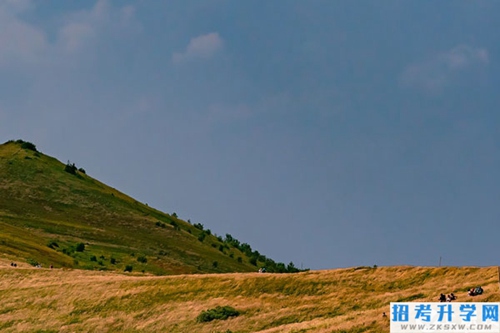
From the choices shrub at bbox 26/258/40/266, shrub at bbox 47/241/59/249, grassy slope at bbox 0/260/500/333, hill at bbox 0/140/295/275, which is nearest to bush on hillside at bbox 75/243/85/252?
hill at bbox 0/140/295/275

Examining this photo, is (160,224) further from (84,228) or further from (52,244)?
(52,244)

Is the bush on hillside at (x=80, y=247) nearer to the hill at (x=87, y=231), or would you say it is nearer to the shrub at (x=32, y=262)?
the hill at (x=87, y=231)

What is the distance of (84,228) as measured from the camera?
154 meters

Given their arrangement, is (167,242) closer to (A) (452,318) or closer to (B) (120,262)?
(B) (120,262)

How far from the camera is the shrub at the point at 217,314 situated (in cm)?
6209

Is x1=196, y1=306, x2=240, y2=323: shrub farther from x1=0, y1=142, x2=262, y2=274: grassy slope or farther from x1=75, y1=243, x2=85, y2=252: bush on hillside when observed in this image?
x1=75, y1=243, x2=85, y2=252: bush on hillside

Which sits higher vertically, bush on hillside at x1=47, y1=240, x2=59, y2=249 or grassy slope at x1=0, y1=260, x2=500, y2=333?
bush on hillside at x1=47, y1=240, x2=59, y2=249

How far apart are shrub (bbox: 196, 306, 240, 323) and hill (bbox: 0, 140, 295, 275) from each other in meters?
44.1

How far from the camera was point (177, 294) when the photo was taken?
229 feet

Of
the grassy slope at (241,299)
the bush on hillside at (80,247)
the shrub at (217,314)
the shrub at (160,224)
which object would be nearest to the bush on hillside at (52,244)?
the bush on hillside at (80,247)

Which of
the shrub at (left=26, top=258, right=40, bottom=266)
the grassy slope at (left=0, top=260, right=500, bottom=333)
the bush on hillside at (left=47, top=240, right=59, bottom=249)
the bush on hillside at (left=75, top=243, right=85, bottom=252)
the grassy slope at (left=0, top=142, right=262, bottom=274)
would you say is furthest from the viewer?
the bush on hillside at (left=75, top=243, right=85, bottom=252)

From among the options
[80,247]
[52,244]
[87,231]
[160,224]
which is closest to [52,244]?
[52,244]

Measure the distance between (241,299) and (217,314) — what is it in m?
4.60

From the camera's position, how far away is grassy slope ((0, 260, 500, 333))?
60188 mm
